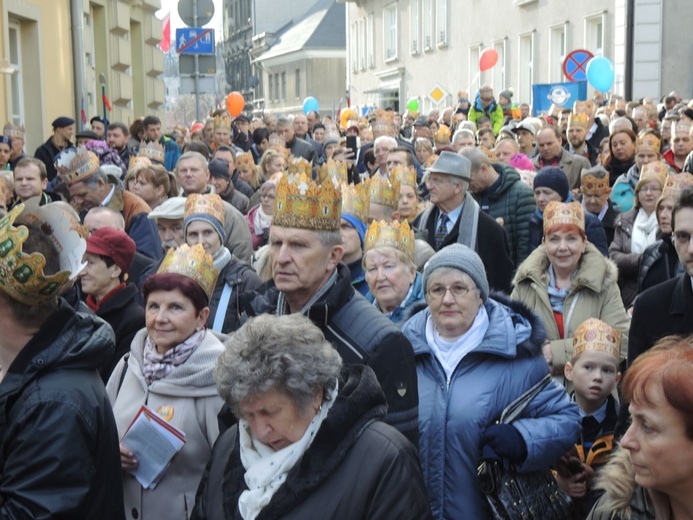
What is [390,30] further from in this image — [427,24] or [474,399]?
[474,399]

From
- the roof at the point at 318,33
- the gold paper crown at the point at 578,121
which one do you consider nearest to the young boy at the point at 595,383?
the gold paper crown at the point at 578,121

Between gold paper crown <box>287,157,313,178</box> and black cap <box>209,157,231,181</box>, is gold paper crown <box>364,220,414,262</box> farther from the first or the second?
black cap <box>209,157,231,181</box>

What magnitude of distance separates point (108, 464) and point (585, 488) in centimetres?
243

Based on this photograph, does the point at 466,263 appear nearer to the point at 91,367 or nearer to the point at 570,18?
the point at 91,367

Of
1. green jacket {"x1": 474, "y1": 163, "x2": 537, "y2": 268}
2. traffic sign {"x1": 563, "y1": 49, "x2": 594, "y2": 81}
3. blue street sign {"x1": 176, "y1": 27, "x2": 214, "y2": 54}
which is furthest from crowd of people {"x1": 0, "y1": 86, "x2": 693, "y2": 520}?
traffic sign {"x1": 563, "y1": 49, "x2": 594, "y2": 81}

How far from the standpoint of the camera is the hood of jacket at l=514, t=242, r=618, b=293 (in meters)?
6.57

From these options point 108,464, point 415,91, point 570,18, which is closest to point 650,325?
point 108,464

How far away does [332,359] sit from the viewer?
11.1 feet

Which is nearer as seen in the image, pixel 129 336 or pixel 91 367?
pixel 91 367

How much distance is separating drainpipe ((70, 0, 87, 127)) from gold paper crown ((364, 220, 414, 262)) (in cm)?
1190

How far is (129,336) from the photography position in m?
5.47

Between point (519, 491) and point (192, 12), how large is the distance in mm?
10728

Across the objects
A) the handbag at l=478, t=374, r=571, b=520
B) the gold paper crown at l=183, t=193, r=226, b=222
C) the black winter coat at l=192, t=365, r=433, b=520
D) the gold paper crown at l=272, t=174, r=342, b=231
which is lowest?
the handbag at l=478, t=374, r=571, b=520

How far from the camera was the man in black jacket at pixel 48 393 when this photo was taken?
3213mm
